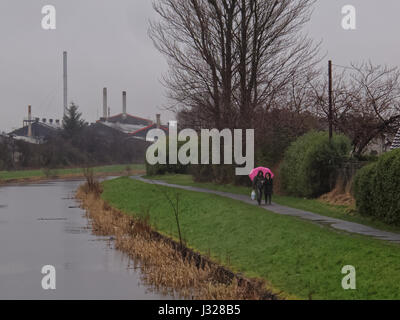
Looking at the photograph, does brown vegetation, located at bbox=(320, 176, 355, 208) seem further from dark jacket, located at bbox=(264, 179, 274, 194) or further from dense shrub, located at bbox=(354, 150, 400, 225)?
dense shrub, located at bbox=(354, 150, 400, 225)

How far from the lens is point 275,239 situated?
1653 centimetres

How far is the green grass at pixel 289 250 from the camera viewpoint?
1168 centimetres

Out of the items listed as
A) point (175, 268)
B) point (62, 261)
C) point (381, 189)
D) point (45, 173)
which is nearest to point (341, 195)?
point (381, 189)

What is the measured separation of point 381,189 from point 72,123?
7974 centimetres

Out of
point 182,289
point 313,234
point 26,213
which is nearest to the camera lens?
point 182,289

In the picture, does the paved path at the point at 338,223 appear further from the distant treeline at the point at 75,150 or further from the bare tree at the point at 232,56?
the distant treeline at the point at 75,150

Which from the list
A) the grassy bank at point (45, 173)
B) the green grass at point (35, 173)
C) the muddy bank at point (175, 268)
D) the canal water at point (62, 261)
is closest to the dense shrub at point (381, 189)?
the muddy bank at point (175, 268)

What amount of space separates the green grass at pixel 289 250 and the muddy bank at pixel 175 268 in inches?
17.8

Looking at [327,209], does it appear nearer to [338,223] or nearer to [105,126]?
[338,223]

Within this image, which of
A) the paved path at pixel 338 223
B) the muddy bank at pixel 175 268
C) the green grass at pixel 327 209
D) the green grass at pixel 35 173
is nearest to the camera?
the muddy bank at pixel 175 268

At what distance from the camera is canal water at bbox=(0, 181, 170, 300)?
45.0ft
